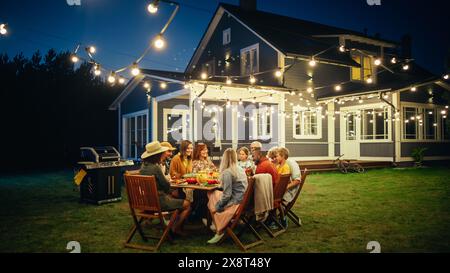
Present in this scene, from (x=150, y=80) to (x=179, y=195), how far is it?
10159 millimetres

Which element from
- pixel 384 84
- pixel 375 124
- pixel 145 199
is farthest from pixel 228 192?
pixel 384 84

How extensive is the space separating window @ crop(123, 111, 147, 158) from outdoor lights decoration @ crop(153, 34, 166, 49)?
999cm

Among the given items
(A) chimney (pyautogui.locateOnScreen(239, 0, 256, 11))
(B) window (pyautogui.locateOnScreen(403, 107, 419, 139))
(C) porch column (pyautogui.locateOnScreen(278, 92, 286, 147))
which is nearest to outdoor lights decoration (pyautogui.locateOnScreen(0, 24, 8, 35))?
(C) porch column (pyautogui.locateOnScreen(278, 92, 286, 147))

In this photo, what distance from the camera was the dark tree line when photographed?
18.0 meters

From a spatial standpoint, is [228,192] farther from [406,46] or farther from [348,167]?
[406,46]

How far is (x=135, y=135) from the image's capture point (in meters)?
18.0

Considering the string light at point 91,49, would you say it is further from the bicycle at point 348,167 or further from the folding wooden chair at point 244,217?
the bicycle at point 348,167

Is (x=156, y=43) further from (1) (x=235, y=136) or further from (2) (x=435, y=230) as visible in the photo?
(1) (x=235, y=136)

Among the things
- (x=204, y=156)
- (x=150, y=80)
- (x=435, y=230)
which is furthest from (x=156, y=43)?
(x=150, y=80)

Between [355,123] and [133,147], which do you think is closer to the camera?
[355,123]

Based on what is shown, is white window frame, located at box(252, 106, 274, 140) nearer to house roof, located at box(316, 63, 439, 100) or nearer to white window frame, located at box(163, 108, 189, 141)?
house roof, located at box(316, 63, 439, 100)

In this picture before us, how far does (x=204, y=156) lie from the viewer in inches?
267

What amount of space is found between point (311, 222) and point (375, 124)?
36.8 ft
